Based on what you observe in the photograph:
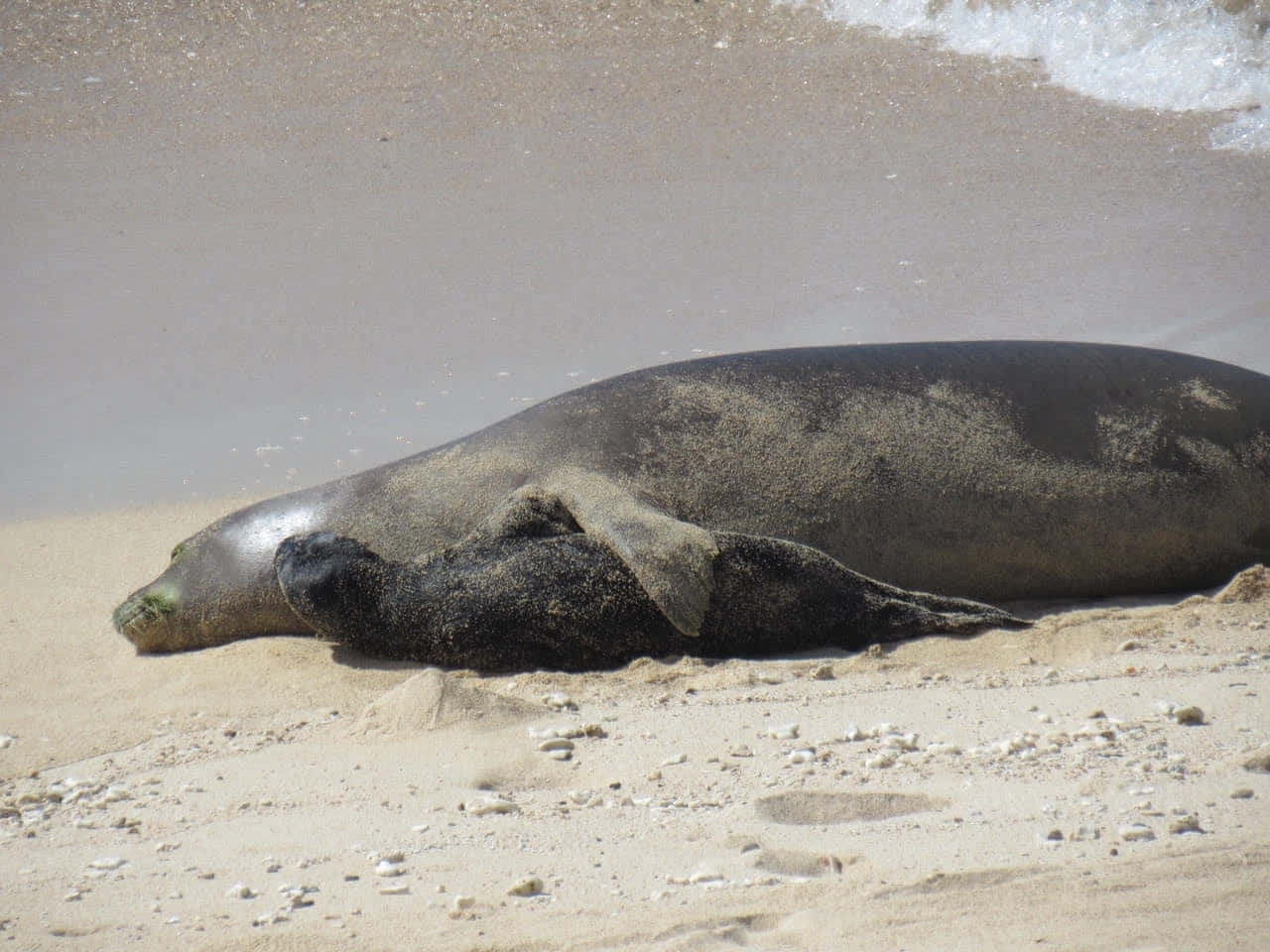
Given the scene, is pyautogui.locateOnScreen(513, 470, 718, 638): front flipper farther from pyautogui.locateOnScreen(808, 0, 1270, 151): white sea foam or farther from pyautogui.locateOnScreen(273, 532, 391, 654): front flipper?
pyautogui.locateOnScreen(808, 0, 1270, 151): white sea foam

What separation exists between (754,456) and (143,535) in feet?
8.73

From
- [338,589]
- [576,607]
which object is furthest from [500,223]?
[576,607]

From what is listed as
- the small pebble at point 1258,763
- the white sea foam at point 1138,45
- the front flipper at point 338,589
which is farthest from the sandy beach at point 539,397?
the white sea foam at point 1138,45

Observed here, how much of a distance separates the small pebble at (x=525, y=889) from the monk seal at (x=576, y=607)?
1.67 meters

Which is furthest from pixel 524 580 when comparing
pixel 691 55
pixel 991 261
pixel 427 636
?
pixel 691 55

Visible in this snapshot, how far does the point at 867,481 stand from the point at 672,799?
1.87 meters

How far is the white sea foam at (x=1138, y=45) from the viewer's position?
10828mm

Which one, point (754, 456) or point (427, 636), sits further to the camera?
point (754, 456)

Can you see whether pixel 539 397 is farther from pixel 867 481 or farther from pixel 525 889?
pixel 525 889

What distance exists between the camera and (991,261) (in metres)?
8.22

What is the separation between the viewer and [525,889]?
7.55 ft

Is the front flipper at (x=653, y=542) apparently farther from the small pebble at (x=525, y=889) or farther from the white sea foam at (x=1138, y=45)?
the white sea foam at (x=1138, y=45)

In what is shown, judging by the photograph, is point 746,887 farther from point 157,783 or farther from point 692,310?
point 692,310

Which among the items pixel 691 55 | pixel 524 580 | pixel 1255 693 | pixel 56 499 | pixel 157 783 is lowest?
pixel 1255 693
